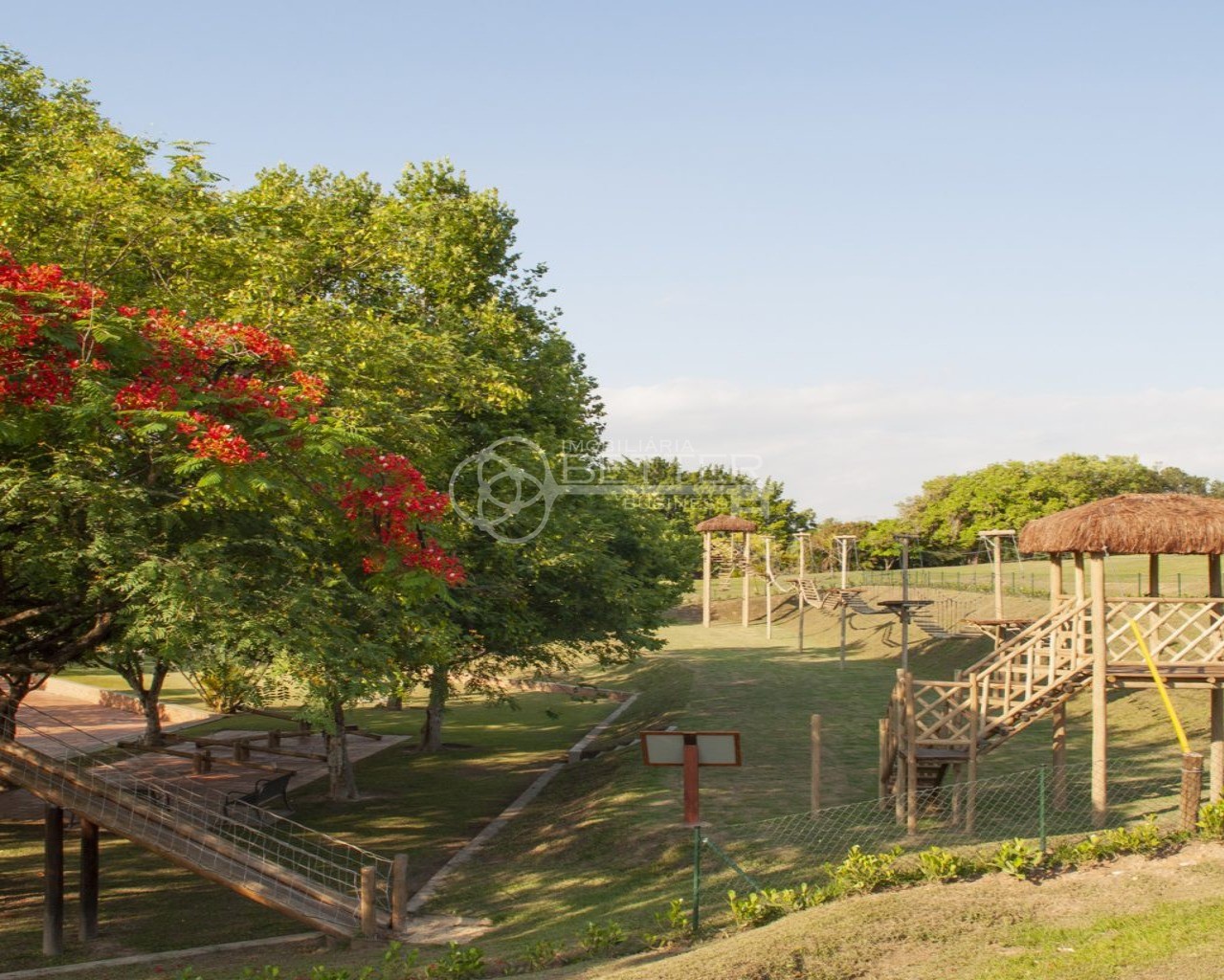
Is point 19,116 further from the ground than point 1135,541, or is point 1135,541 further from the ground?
point 19,116

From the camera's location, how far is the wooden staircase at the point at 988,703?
17.5m

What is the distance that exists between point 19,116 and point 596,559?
13.7 metres

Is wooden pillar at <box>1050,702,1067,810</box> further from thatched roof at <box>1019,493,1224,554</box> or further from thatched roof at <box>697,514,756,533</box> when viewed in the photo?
thatched roof at <box>697,514,756,533</box>

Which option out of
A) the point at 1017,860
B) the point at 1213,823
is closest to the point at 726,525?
the point at 1213,823

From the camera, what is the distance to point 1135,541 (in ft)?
55.9

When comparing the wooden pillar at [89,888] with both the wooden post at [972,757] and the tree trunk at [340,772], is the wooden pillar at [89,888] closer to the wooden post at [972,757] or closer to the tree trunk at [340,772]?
the tree trunk at [340,772]

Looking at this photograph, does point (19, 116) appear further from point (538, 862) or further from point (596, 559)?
point (538, 862)

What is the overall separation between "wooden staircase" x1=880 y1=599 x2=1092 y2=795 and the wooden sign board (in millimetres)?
3494

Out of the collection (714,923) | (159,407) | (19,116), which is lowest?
(714,923)

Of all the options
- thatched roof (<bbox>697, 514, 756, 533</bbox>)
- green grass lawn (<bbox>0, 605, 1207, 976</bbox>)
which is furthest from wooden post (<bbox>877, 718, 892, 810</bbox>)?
thatched roof (<bbox>697, 514, 756, 533</bbox>)

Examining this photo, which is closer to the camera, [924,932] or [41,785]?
[924,932]

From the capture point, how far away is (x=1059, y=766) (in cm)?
1798

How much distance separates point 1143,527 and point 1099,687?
99.0 inches

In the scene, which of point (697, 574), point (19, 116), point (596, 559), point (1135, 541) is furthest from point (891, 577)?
point (19, 116)
